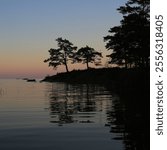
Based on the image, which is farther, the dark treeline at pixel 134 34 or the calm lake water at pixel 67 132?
the dark treeline at pixel 134 34

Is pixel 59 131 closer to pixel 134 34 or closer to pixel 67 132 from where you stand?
pixel 67 132

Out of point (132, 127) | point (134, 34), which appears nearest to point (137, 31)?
point (134, 34)

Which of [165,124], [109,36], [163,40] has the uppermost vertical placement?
[109,36]

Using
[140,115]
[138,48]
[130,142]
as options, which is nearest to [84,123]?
[140,115]

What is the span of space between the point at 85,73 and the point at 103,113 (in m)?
77.8

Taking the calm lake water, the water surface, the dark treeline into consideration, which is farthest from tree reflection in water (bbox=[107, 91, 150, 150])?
the dark treeline

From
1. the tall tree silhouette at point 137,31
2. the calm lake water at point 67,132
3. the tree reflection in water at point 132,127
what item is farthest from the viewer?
the tall tree silhouette at point 137,31

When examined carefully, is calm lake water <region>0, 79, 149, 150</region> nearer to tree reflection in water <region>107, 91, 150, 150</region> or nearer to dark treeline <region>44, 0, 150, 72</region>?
tree reflection in water <region>107, 91, 150, 150</region>

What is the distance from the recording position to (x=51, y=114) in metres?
27.3

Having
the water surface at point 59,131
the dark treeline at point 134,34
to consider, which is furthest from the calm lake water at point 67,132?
the dark treeline at point 134,34

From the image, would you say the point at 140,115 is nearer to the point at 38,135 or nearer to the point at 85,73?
the point at 38,135

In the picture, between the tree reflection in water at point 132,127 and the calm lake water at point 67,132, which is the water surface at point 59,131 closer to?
the calm lake water at point 67,132

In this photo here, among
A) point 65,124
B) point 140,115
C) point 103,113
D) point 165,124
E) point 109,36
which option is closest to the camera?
point 165,124

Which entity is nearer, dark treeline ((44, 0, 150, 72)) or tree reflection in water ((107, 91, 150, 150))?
tree reflection in water ((107, 91, 150, 150))
